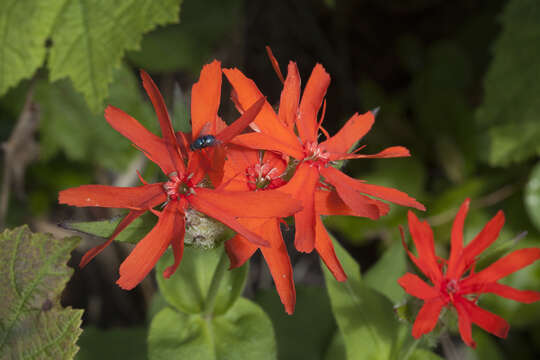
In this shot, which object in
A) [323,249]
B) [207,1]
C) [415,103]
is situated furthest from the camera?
[415,103]

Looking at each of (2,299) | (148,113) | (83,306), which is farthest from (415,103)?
(2,299)

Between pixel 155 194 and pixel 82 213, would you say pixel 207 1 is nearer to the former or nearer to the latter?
pixel 82 213

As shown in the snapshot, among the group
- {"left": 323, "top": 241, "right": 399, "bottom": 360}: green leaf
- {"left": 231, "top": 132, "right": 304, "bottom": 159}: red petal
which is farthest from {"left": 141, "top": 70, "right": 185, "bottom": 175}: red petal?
{"left": 323, "top": 241, "right": 399, "bottom": 360}: green leaf

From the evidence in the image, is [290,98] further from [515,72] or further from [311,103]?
[515,72]

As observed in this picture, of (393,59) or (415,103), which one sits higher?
(393,59)

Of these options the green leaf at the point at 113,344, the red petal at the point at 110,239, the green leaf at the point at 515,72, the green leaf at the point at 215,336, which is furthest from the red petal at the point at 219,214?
the green leaf at the point at 515,72

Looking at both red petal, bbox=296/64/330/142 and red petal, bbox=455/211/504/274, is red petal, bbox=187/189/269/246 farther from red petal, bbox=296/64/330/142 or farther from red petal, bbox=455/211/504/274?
red petal, bbox=455/211/504/274
